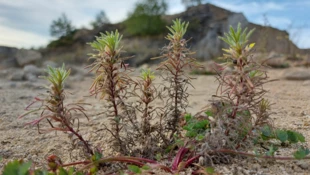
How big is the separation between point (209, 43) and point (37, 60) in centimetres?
750

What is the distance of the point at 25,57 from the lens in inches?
444

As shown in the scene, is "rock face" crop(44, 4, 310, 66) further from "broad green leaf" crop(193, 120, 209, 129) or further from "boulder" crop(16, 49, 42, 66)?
"broad green leaf" crop(193, 120, 209, 129)

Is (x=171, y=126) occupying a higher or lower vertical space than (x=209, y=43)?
lower

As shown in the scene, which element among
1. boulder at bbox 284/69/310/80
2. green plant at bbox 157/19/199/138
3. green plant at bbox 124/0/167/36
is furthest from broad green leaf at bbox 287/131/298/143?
green plant at bbox 124/0/167/36

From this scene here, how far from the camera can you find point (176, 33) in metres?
1.42

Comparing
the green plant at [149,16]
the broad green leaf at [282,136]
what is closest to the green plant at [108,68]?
the broad green leaf at [282,136]

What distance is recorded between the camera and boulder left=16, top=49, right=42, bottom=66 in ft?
36.2

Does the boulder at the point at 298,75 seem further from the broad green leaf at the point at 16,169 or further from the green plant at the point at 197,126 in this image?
the broad green leaf at the point at 16,169

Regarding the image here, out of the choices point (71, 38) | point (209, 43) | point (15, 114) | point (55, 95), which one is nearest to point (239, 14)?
point (209, 43)

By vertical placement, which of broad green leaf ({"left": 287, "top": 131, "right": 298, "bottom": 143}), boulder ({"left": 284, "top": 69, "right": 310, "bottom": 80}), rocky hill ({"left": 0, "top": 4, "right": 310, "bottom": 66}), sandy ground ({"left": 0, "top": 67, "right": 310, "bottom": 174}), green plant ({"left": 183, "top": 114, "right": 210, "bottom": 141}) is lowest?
sandy ground ({"left": 0, "top": 67, "right": 310, "bottom": 174})

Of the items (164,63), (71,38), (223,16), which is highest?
(223,16)

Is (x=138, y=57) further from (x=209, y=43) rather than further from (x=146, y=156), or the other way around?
(x=146, y=156)

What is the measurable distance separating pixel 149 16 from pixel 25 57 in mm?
7066

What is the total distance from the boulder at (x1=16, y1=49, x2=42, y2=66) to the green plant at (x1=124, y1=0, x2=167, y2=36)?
6.13 metres
